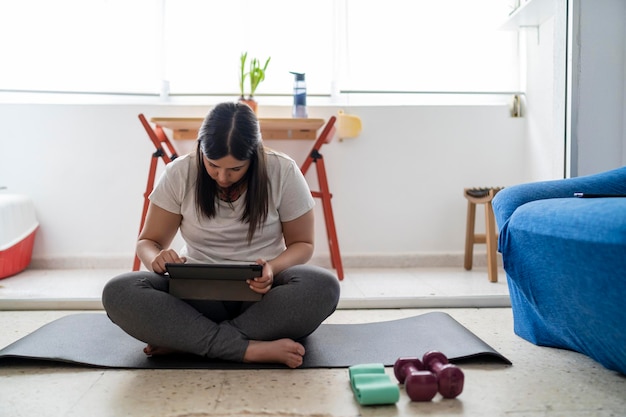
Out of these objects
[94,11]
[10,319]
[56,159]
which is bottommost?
[10,319]

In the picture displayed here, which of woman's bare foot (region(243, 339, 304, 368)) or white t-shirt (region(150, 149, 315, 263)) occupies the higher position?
white t-shirt (region(150, 149, 315, 263))

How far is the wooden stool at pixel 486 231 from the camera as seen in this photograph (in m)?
2.74

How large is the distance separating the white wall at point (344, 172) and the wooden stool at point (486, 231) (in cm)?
19

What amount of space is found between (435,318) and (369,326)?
8.6 inches

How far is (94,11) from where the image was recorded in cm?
325

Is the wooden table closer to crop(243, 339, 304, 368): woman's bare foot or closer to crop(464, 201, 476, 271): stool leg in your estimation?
crop(464, 201, 476, 271): stool leg

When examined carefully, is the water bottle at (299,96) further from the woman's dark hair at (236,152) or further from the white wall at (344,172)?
the woman's dark hair at (236,152)

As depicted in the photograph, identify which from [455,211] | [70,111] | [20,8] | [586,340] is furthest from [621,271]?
[20,8]

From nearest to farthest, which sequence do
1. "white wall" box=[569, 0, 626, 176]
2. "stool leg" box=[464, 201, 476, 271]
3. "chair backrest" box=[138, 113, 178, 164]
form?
1. "white wall" box=[569, 0, 626, 176]
2. "chair backrest" box=[138, 113, 178, 164]
3. "stool leg" box=[464, 201, 476, 271]

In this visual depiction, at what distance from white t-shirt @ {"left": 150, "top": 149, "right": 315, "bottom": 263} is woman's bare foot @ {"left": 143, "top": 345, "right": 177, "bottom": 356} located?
0.24 meters

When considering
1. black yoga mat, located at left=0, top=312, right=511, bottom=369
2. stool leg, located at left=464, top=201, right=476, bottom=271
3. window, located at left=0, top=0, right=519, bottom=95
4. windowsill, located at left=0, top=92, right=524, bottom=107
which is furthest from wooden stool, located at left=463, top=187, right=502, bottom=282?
black yoga mat, located at left=0, top=312, right=511, bottom=369

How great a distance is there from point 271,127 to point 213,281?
159cm

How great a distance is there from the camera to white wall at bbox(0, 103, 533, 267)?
319 cm

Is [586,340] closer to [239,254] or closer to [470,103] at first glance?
[239,254]
